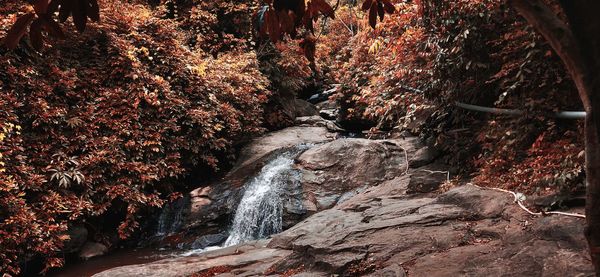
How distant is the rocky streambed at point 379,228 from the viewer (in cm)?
302

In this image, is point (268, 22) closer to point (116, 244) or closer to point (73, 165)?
point (73, 165)

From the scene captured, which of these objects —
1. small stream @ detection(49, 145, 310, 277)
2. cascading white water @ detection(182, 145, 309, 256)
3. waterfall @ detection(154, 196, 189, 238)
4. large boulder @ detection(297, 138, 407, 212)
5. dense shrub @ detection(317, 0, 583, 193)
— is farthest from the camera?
waterfall @ detection(154, 196, 189, 238)

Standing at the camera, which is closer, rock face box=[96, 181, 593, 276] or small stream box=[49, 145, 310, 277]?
rock face box=[96, 181, 593, 276]

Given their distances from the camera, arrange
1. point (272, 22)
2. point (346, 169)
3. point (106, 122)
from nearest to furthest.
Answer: point (272, 22), point (106, 122), point (346, 169)

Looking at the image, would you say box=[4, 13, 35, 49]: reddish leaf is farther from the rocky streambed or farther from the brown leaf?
the rocky streambed

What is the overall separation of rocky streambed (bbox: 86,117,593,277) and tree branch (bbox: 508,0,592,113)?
199 cm

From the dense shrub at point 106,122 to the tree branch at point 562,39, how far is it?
5.36m

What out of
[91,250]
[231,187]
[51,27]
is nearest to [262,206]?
[231,187]

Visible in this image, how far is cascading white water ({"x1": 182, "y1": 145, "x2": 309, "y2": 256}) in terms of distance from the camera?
7.43 m

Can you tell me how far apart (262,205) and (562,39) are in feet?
23.3

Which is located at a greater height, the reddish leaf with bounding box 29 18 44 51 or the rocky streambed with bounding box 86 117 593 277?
the reddish leaf with bounding box 29 18 44 51

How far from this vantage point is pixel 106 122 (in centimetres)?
734

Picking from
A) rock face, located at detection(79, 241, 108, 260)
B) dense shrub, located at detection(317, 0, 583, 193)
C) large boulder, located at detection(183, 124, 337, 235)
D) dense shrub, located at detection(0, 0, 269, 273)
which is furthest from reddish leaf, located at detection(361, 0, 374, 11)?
rock face, located at detection(79, 241, 108, 260)

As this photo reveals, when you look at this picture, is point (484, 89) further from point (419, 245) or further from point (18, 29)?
point (18, 29)
